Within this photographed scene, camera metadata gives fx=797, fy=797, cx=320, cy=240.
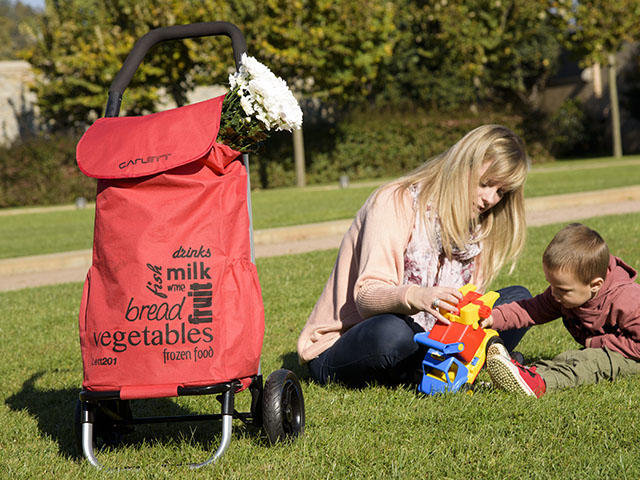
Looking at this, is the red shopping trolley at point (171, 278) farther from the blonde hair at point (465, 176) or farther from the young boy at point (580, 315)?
the young boy at point (580, 315)

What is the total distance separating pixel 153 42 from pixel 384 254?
4.25 feet

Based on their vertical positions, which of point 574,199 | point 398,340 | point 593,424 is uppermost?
point 398,340

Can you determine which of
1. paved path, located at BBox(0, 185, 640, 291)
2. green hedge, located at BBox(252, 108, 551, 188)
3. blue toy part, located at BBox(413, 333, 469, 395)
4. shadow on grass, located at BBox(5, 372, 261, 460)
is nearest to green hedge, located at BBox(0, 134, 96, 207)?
green hedge, located at BBox(252, 108, 551, 188)

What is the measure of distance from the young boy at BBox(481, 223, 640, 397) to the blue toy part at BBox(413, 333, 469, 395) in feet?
0.47

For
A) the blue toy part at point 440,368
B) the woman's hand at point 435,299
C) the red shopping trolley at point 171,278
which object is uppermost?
the red shopping trolley at point 171,278

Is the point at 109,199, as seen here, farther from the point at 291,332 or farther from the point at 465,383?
the point at 291,332

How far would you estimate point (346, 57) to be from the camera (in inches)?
818

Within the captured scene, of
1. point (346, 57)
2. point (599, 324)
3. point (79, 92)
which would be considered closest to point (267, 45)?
point (346, 57)

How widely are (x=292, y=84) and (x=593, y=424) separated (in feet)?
63.9

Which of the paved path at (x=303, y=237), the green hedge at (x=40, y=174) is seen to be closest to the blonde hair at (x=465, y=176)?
the paved path at (x=303, y=237)

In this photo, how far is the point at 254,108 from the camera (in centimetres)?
273

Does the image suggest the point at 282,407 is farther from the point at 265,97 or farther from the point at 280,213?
the point at 280,213

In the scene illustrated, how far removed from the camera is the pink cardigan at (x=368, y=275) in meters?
3.34

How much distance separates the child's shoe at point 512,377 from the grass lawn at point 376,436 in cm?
5
